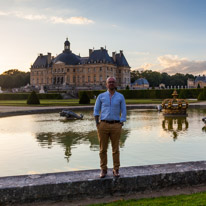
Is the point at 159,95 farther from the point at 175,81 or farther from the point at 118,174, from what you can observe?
the point at 175,81

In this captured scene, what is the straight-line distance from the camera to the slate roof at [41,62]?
83856 millimetres

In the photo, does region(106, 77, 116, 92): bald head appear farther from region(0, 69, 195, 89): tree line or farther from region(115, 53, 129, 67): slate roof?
region(0, 69, 195, 89): tree line

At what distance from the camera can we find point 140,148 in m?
7.37

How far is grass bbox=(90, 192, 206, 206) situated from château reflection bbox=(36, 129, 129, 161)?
3311 mm

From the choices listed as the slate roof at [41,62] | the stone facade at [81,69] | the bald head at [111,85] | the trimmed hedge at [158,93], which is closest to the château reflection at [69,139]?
the bald head at [111,85]

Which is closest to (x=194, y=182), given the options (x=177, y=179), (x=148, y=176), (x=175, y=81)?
(x=177, y=179)

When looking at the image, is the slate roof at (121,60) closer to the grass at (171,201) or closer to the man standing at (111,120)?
the man standing at (111,120)

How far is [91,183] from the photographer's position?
12.3 ft

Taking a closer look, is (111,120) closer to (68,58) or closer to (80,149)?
(80,149)

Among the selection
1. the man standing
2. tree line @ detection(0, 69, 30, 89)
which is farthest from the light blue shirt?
tree line @ detection(0, 69, 30, 89)

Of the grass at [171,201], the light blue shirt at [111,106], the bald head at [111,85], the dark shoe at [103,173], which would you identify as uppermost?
the bald head at [111,85]

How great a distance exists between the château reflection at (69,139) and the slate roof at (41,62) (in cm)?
7602

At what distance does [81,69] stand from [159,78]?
30.4 m

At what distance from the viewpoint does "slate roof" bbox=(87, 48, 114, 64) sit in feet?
246
